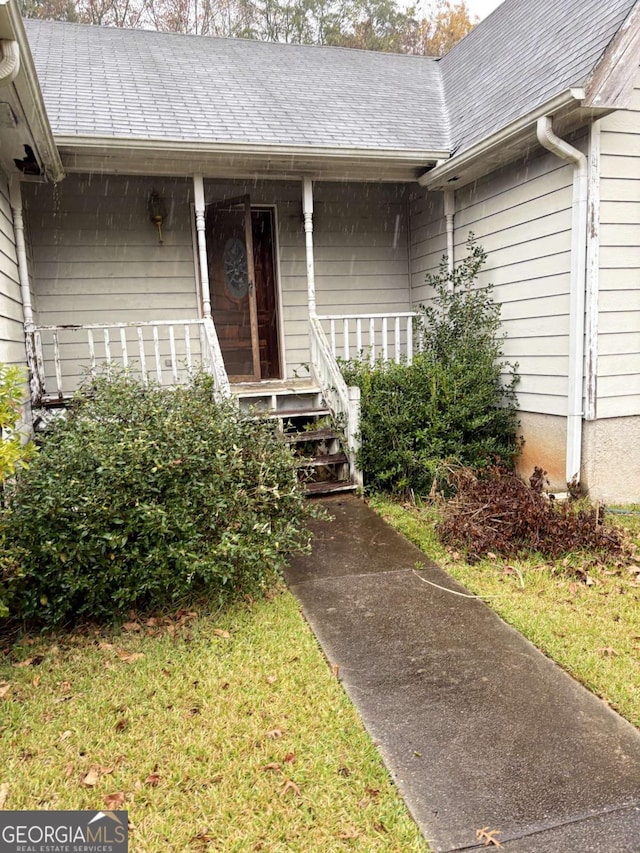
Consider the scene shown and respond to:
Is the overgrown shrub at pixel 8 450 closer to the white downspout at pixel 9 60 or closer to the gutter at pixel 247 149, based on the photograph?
the white downspout at pixel 9 60

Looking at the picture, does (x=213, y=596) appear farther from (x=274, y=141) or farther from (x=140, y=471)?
(x=274, y=141)

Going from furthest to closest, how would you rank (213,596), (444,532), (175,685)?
(444,532)
(213,596)
(175,685)

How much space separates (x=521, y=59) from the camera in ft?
23.5

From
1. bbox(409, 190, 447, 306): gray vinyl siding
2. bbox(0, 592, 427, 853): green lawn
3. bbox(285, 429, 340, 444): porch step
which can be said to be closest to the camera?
bbox(0, 592, 427, 853): green lawn

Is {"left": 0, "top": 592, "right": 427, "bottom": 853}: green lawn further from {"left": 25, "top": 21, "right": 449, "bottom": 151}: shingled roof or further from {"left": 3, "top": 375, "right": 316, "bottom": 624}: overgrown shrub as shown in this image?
{"left": 25, "top": 21, "right": 449, "bottom": 151}: shingled roof

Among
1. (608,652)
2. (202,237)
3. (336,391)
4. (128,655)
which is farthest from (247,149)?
(608,652)

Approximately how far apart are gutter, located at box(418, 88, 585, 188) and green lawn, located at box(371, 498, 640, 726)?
11.9ft

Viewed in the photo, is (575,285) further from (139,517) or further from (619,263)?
(139,517)

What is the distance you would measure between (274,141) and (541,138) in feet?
9.25

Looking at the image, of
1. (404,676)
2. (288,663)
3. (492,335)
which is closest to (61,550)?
(288,663)

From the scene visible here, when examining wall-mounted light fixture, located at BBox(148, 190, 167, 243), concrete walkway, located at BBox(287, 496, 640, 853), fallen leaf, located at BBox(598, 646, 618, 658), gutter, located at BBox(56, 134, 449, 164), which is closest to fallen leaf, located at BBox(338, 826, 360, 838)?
concrete walkway, located at BBox(287, 496, 640, 853)

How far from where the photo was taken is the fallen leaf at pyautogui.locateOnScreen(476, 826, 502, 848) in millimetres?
2062

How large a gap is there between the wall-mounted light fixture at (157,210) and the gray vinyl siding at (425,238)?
3405 millimetres

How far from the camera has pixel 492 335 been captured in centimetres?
679
